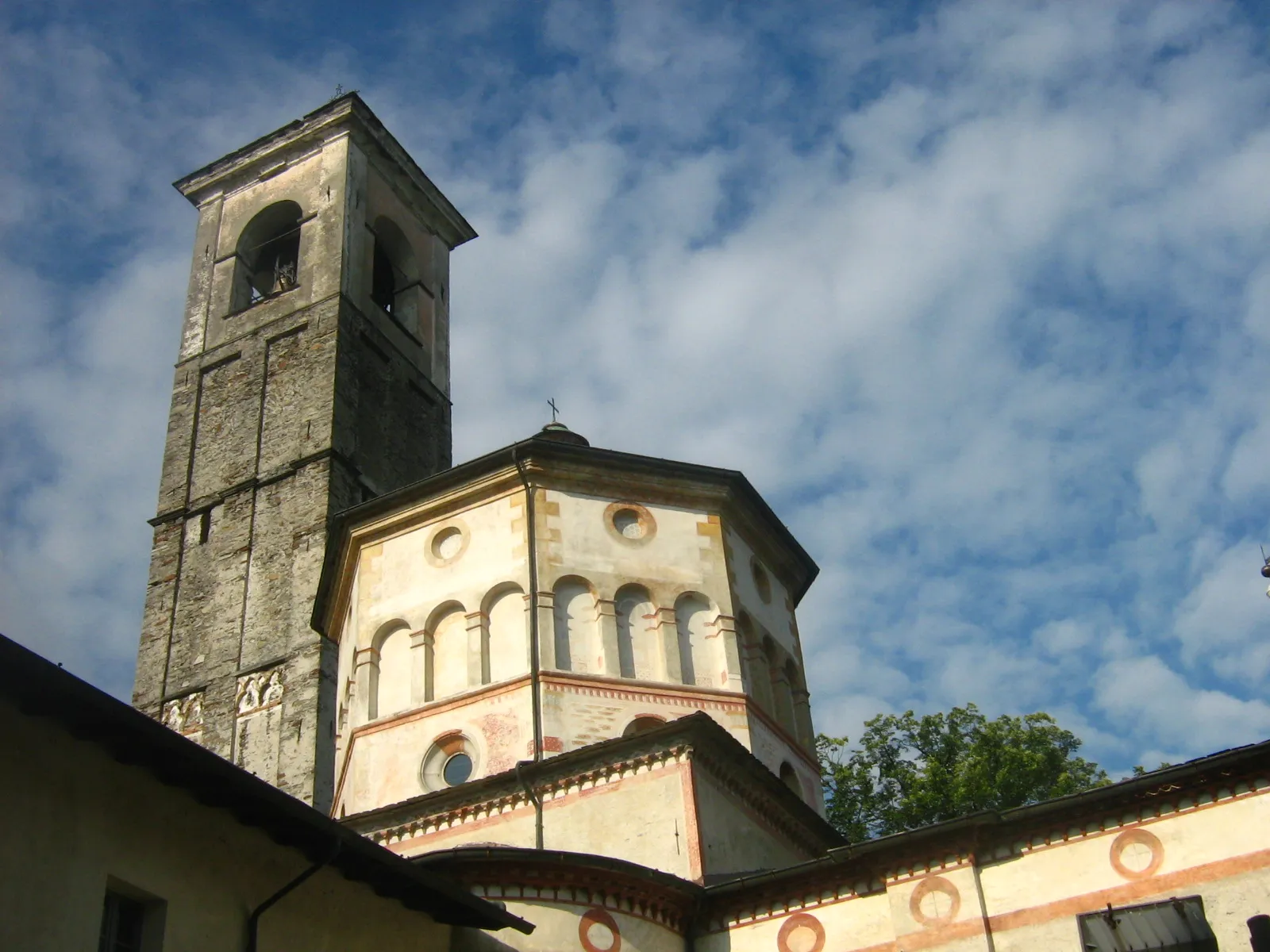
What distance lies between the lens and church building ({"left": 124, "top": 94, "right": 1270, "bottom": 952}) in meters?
13.4

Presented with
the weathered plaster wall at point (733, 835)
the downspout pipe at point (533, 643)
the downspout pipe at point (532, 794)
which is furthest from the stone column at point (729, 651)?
the downspout pipe at point (532, 794)

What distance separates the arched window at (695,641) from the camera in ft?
64.0

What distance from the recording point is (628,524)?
20.4 m

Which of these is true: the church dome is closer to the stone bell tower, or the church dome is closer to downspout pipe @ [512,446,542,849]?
downspout pipe @ [512,446,542,849]

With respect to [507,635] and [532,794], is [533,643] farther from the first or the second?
[532,794]

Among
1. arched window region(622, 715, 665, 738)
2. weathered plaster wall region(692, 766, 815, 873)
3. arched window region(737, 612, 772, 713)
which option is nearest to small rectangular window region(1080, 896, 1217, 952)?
weathered plaster wall region(692, 766, 815, 873)

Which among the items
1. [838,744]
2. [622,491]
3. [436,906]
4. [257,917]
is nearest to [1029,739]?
[838,744]

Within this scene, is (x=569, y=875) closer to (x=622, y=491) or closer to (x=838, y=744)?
(x=622, y=491)

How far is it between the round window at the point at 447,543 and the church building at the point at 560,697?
0.14 feet

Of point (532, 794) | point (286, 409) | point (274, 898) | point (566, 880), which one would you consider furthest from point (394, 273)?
point (274, 898)

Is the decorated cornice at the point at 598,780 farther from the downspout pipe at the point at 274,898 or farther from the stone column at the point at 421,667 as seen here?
the downspout pipe at the point at 274,898

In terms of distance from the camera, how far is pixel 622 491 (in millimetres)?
20562

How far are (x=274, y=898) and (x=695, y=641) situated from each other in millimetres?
9281

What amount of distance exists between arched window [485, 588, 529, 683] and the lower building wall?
6.63 meters
